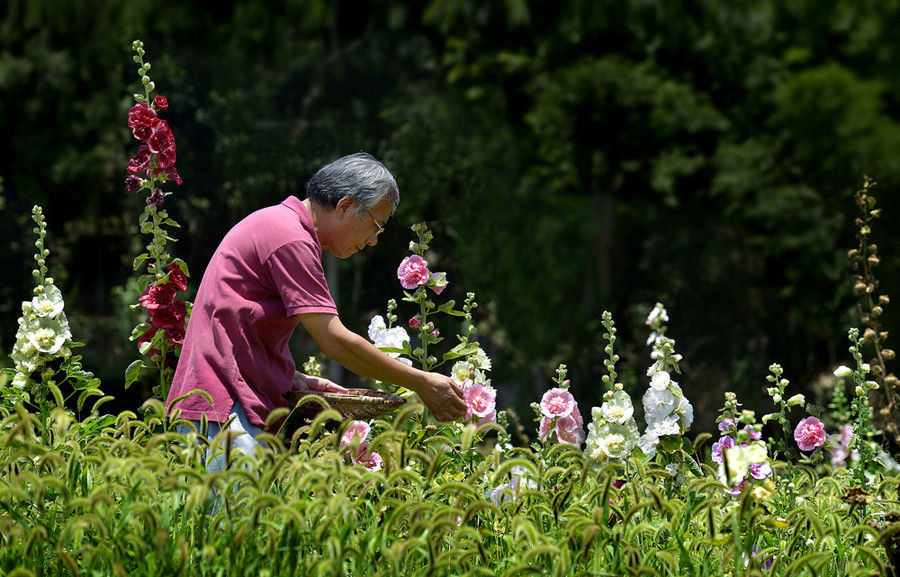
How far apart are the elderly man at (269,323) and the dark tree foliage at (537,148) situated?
146 inches

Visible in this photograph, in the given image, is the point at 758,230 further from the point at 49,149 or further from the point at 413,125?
the point at 49,149

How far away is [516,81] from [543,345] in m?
1.84

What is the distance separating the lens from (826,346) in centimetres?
623

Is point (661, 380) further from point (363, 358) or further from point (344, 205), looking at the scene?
point (344, 205)

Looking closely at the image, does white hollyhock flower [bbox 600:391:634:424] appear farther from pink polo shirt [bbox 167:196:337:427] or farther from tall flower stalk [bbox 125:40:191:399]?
tall flower stalk [bbox 125:40:191:399]

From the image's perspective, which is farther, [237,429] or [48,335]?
[48,335]

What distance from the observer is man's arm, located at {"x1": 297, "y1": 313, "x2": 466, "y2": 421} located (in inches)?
95.0

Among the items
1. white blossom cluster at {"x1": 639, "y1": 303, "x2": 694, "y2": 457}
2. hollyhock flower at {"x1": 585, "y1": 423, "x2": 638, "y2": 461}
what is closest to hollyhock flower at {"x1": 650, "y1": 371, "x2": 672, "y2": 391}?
white blossom cluster at {"x1": 639, "y1": 303, "x2": 694, "y2": 457}

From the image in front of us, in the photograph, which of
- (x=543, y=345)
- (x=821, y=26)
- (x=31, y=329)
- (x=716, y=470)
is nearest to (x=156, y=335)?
(x=31, y=329)

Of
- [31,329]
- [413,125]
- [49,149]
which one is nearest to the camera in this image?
[31,329]

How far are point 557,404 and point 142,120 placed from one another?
1590 mm

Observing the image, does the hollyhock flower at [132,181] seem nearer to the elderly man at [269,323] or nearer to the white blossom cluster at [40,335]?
the white blossom cluster at [40,335]

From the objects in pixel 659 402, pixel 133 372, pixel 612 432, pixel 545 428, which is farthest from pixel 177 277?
pixel 659 402

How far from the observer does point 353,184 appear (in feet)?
8.53
